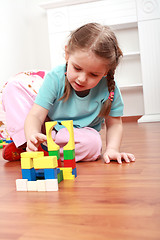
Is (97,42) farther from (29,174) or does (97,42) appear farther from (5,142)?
(5,142)

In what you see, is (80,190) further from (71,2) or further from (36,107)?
(71,2)

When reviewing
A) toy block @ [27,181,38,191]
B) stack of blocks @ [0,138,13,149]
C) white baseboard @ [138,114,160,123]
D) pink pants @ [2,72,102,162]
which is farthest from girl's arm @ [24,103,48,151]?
white baseboard @ [138,114,160,123]

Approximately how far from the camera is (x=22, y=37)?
291 cm

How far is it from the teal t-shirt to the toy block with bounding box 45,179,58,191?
386 millimetres

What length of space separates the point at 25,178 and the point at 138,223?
365 mm

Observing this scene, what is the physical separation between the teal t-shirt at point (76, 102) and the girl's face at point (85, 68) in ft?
0.39

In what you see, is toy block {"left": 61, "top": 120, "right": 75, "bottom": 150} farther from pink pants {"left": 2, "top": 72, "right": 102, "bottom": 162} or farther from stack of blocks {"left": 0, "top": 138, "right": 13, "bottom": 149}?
stack of blocks {"left": 0, "top": 138, "right": 13, "bottom": 149}

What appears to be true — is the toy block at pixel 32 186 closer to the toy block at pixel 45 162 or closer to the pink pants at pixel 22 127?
the toy block at pixel 45 162

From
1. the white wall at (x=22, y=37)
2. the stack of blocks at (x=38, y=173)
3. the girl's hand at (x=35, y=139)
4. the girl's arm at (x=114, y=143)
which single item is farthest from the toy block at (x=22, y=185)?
the white wall at (x=22, y=37)

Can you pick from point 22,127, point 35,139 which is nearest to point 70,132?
point 35,139

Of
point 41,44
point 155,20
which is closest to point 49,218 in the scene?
point 155,20

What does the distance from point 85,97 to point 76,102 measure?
4 cm

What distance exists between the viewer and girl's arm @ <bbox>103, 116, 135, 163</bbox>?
101cm

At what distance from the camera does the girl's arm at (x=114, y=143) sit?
1005 millimetres
